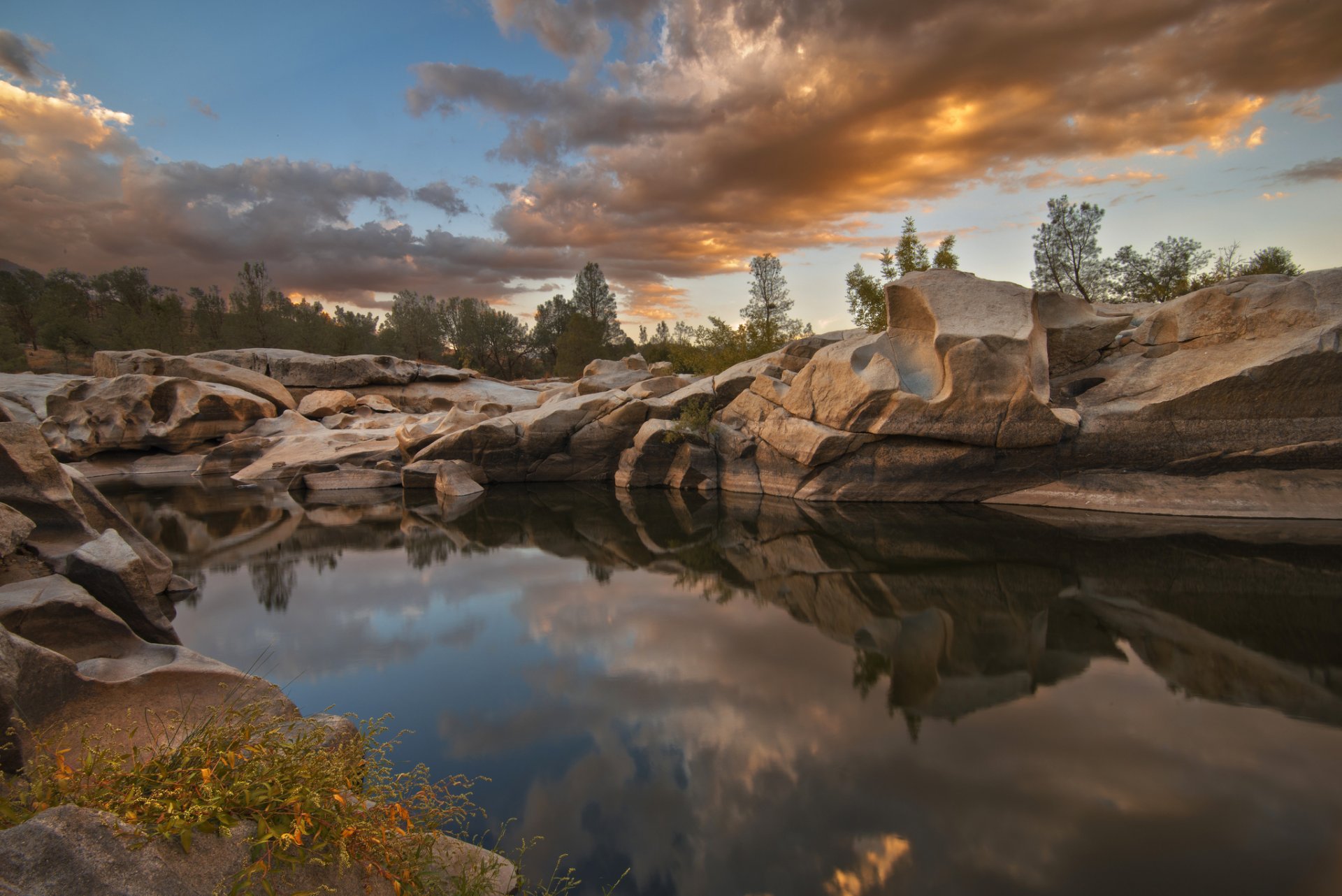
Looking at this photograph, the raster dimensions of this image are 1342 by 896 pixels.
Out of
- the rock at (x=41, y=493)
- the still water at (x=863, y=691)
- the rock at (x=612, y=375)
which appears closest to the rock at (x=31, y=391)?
the rock at (x=612, y=375)

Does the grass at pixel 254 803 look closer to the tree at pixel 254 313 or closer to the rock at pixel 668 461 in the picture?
the rock at pixel 668 461

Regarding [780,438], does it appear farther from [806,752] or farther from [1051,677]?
[806,752]

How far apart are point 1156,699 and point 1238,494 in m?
9.64

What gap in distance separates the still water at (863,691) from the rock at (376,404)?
23419 mm

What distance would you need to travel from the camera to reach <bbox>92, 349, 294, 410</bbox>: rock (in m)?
31.4

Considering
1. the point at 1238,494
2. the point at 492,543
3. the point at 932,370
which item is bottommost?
the point at 492,543

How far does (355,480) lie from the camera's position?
2264 cm

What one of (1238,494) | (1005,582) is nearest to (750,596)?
(1005,582)

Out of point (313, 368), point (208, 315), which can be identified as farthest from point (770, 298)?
point (208, 315)

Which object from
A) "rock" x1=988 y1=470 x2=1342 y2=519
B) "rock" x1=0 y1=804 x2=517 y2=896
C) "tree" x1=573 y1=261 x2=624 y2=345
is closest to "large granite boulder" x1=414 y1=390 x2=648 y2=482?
"rock" x1=988 y1=470 x2=1342 y2=519

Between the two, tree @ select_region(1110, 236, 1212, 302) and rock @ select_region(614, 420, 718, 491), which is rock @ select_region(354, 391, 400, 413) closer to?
rock @ select_region(614, 420, 718, 491)

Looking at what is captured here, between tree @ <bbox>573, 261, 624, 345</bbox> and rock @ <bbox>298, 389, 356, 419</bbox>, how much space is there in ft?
102

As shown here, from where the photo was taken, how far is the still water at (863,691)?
4059 mm

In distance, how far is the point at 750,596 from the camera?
31.7ft
